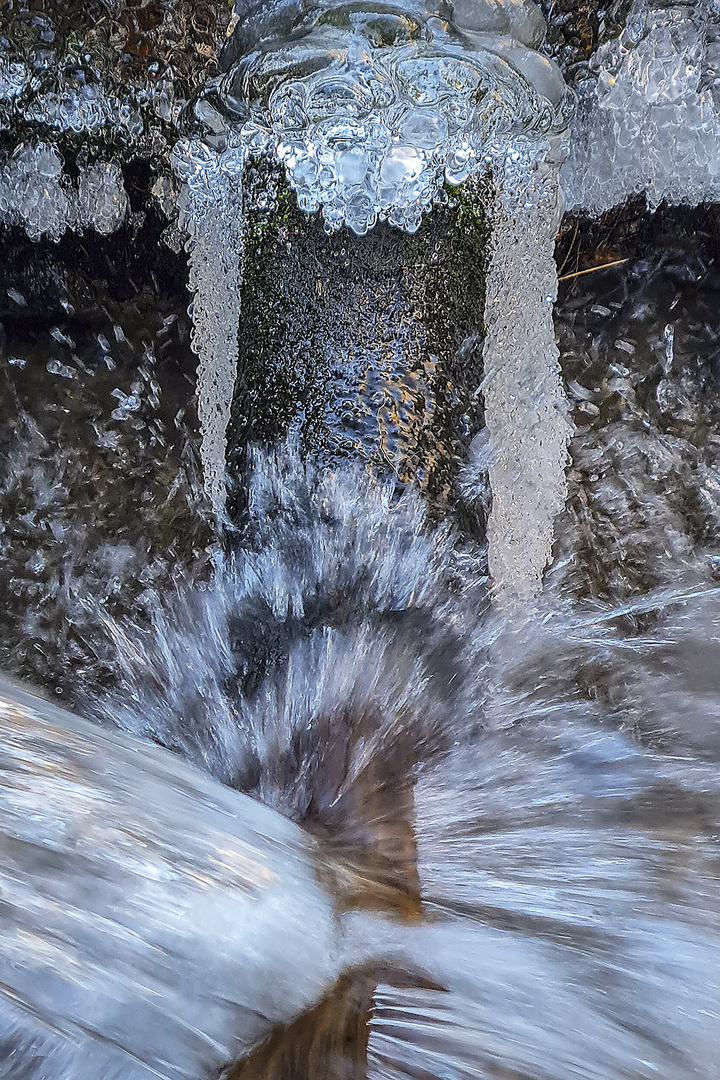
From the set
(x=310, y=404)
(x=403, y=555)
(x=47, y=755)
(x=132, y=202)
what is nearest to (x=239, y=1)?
(x=132, y=202)

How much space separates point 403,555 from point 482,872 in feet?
1.88

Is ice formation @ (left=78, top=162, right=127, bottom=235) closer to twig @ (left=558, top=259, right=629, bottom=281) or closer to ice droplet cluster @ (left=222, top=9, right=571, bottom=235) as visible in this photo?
ice droplet cluster @ (left=222, top=9, right=571, bottom=235)

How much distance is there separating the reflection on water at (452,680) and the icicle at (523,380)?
1.5 inches

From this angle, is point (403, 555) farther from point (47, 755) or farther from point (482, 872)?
point (47, 755)

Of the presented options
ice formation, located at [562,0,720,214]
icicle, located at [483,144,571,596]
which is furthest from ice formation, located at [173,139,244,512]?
ice formation, located at [562,0,720,214]

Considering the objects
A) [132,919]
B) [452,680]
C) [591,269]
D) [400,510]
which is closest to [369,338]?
[400,510]

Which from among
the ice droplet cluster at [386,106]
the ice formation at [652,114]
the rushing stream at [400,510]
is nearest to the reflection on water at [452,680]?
the rushing stream at [400,510]

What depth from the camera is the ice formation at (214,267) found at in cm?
123

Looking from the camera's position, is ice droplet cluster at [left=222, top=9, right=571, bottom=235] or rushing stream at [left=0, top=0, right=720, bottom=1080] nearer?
rushing stream at [left=0, top=0, right=720, bottom=1080]

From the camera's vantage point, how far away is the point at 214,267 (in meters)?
1.28

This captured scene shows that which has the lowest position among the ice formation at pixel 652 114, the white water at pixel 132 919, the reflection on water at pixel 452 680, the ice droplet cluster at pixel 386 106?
the white water at pixel 132 919

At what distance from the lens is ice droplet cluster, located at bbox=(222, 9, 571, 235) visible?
1044 millimetres

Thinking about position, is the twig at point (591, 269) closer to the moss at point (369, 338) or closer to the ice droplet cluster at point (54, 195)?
the moss at point (369, 338)

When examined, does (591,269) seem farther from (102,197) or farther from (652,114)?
(102,197)
